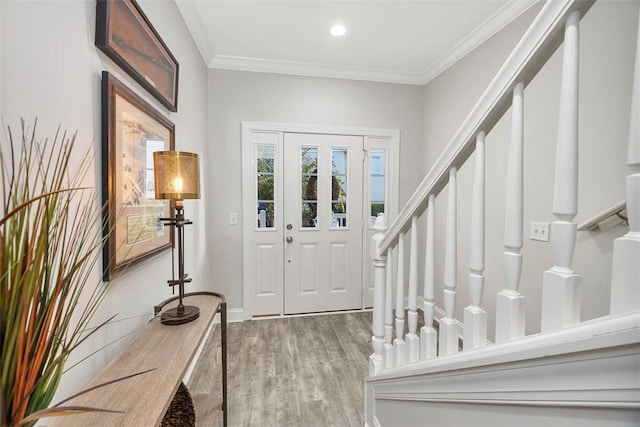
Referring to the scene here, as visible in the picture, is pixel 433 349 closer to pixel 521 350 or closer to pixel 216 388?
pixel 521 350

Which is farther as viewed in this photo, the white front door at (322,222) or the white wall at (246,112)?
the white front door at (322,222)

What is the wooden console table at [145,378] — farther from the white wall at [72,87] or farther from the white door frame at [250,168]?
the white door frame at [250,168]

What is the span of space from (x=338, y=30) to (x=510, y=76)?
7.07 feet

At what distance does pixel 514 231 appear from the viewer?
2.28 feet

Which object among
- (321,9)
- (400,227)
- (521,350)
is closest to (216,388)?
(400,227)

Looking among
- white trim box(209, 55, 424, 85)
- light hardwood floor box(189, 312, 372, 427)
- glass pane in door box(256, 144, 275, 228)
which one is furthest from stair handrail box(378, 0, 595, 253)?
white trim box(209, 55, 424, 85)

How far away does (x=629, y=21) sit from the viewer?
1.48 meters

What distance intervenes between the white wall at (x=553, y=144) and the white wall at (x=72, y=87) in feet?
7.58

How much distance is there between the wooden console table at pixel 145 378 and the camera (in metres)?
0.77

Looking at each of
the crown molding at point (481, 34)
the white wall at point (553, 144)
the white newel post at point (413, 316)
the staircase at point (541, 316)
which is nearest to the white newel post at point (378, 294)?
the white newel post at point (413, 316)

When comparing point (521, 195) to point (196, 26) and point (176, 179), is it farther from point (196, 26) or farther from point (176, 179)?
point (196, 26)

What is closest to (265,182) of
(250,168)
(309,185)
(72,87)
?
(250,168)

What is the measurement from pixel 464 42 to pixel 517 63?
7.99 feet

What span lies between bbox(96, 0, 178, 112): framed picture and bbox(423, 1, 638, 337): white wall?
236 cm
